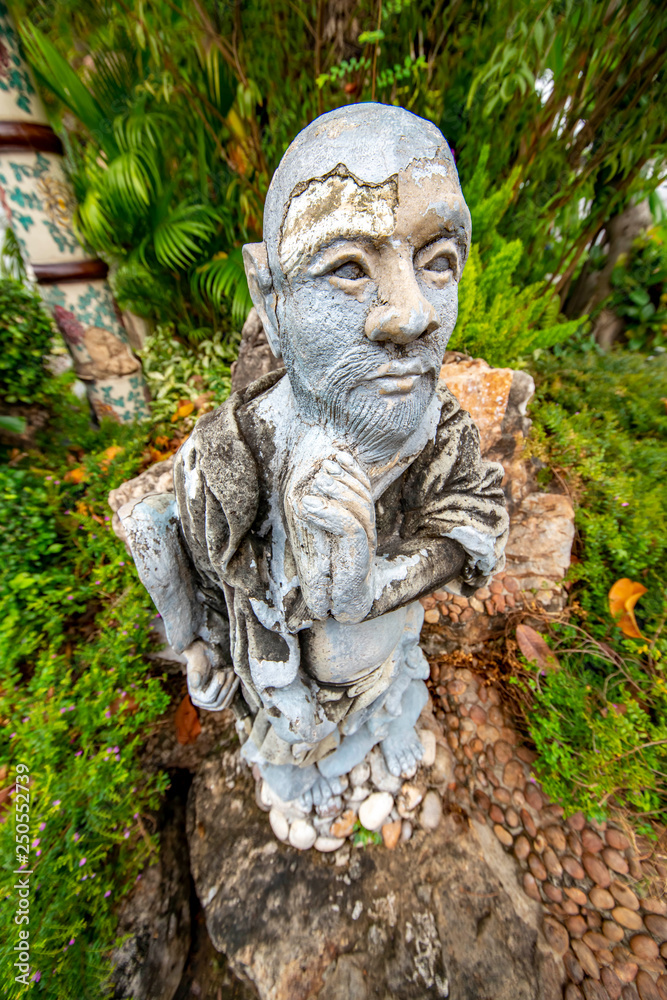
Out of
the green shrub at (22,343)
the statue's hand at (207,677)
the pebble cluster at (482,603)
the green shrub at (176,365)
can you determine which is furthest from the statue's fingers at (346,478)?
the green shrub at (22,343)

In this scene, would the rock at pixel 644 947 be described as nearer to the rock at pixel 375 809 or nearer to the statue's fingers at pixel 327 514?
the rock at pixel 375 809

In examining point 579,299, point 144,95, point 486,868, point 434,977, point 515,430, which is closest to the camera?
point 434,977

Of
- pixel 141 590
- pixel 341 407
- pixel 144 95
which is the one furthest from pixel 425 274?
pixel 144 95

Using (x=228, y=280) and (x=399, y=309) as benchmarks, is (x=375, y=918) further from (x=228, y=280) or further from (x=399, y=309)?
(x=228, y=280)

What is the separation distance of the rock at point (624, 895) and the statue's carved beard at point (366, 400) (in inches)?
81.1

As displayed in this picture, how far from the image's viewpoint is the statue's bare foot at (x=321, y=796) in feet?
5.38

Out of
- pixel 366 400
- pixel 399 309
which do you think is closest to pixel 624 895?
pixel 366 400

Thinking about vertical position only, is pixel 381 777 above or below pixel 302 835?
above

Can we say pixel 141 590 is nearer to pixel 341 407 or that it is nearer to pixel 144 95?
pixel 341 407

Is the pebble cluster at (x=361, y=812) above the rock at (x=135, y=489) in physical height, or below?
below

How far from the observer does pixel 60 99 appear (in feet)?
8.11

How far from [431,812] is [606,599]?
136 centimetres

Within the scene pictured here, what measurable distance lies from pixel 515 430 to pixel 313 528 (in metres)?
1.91

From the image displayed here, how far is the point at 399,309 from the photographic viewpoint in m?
0.69
